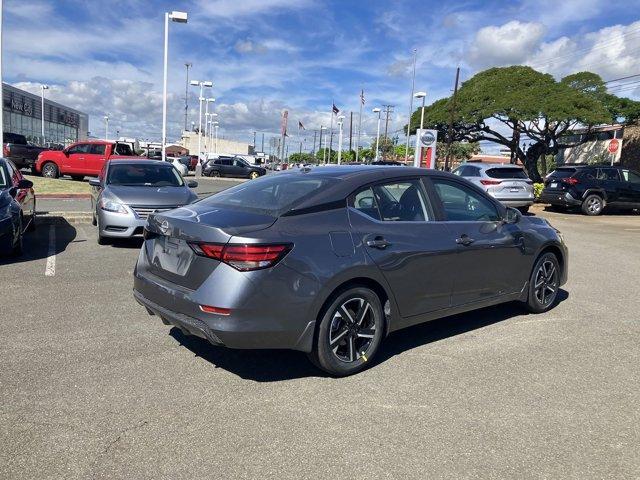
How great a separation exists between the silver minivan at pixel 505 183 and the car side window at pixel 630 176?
4.66 metres

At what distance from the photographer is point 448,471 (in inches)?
115

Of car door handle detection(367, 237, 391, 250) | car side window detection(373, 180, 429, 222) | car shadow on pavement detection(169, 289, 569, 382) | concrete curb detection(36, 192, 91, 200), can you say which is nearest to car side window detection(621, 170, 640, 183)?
car shadow on pavement detection(169, 289, 569, 382)

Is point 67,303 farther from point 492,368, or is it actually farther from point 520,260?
point 520,260

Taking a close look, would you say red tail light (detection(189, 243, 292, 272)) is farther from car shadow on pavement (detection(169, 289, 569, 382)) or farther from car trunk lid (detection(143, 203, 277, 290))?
car shadow on pavement (detection(169, 289, 569, 382))

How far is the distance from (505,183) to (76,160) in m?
18.4

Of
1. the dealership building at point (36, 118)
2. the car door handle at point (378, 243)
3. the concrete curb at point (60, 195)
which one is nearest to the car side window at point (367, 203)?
the car door handle at point (378, 243)

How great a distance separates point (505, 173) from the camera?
52.1ft

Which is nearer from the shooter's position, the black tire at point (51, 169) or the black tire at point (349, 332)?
the black tire at point (349, 332)

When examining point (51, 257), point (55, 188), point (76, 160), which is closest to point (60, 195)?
point (55, 188)

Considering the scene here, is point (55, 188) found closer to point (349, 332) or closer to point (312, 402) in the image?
point (349, 332)

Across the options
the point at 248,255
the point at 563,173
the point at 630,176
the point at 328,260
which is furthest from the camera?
the point at 630,176

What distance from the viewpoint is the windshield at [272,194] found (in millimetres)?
4145

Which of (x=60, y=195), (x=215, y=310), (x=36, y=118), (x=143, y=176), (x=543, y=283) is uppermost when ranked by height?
(x=36, y=118)

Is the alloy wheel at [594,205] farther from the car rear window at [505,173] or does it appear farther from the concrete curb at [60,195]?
the concrete curb at [60,195]
